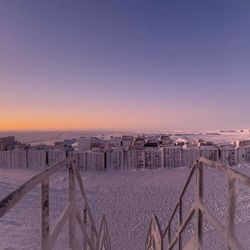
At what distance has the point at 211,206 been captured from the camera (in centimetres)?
727

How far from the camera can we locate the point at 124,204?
25.2 feet

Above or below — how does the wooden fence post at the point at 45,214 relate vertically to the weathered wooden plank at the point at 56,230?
above

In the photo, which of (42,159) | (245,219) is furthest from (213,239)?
(42,159)

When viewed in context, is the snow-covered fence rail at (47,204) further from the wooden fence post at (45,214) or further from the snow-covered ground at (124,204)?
the snow-covered ground at (124,204)

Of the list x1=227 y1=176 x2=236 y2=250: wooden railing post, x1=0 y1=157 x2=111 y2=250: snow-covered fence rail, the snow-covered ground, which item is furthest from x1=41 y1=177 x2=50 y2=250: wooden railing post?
the snow-covered ground

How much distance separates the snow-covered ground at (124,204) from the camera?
550 centimetres

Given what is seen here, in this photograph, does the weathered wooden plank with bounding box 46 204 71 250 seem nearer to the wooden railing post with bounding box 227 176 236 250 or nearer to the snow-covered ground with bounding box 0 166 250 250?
the wooden railing post with bounding box 227 176 236 250

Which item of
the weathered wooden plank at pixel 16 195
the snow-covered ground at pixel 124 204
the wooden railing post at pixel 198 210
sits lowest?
the snow-covered ground at pixel 124 204

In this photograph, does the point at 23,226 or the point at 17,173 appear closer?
the point at 23,226

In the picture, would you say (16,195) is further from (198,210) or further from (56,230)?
(198,210)

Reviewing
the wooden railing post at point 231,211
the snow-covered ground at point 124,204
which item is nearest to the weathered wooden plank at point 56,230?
the wooden railing post at point 231,211

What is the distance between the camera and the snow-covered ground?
18.1 ft

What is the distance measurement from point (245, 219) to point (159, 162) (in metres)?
7.71

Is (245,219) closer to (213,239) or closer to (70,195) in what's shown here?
(213,239)
